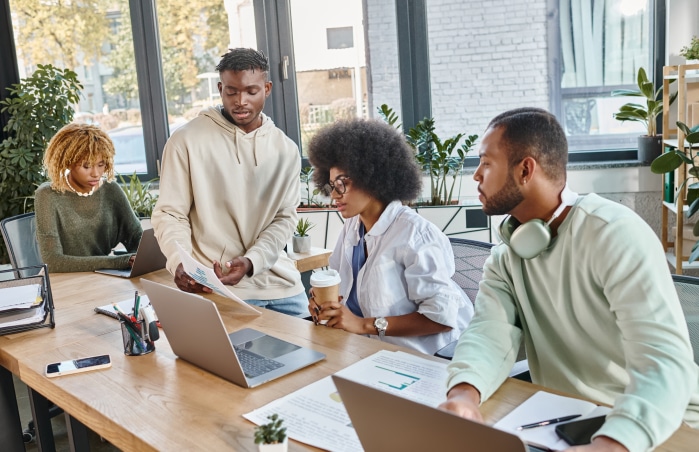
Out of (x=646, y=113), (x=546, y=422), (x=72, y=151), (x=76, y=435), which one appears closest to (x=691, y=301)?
(x=546, y=422)

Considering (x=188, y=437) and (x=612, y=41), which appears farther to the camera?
(x=612, y=41)

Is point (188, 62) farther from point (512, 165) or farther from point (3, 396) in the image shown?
point (512, 165)

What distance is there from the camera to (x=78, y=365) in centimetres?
173

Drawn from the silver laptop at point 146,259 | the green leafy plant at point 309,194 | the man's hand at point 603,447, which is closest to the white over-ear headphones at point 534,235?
the man's hand at point 603,447

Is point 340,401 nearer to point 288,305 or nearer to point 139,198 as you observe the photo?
point 288,305

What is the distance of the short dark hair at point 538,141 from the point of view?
1465 mm

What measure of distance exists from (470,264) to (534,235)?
0.77m

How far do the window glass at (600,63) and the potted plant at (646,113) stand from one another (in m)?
0.25

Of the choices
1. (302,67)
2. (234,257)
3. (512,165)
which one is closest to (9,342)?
(234,257)

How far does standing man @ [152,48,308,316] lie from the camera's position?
7.52 ft

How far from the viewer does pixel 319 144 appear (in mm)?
2266

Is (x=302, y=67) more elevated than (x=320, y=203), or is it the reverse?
(x=302, y=67)

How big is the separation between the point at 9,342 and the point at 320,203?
2.97 m

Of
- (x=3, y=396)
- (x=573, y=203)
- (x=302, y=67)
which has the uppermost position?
(x=302, y=67)
